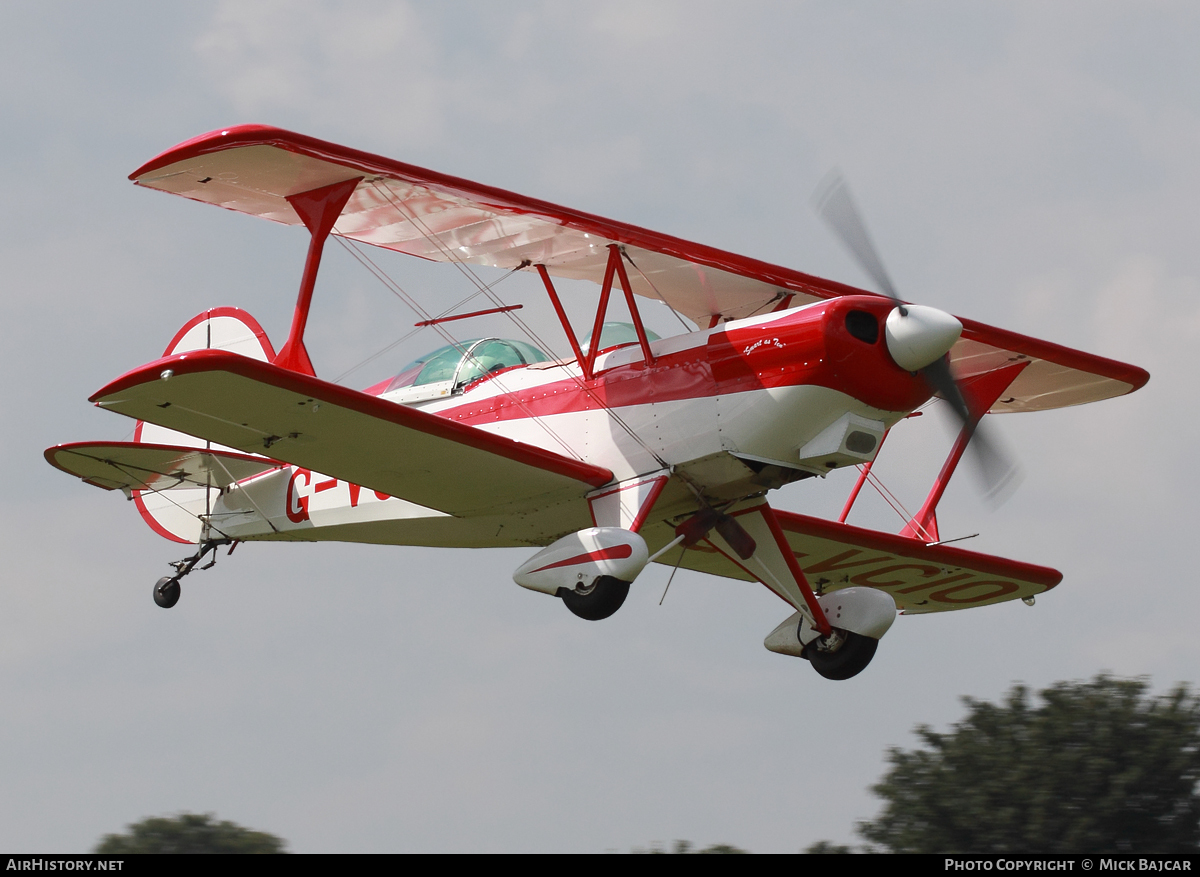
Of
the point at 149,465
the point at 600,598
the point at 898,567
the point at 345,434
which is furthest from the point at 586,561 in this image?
the point at 149,465

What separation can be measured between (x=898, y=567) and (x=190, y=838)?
38.2ft

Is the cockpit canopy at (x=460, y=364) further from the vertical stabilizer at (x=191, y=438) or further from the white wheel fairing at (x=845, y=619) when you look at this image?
the white wheel fairing at (x=845, y=619)

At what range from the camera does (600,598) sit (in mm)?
11055

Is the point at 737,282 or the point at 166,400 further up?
the point at 737,282

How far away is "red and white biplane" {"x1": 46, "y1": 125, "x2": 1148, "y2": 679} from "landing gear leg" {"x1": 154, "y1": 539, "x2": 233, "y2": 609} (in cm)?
90

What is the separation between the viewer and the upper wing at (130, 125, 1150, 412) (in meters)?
11.3

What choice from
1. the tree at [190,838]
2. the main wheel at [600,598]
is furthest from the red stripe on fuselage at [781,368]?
the tree at [190,838]

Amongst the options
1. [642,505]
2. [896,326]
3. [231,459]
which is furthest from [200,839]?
[896,326]

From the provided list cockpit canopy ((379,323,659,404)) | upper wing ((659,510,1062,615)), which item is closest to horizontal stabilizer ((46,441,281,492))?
cockpit canopy ((379,323,659,404))

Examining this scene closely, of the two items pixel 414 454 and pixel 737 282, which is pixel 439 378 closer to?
pixel 414 454

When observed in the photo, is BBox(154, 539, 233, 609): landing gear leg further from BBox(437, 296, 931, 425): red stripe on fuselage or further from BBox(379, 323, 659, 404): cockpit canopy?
BBox(437, 296, 931, 425): red stripe on fuselage

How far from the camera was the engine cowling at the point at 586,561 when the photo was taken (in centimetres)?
1105

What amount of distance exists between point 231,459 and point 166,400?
13.4ft

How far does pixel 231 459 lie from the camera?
14531mm
